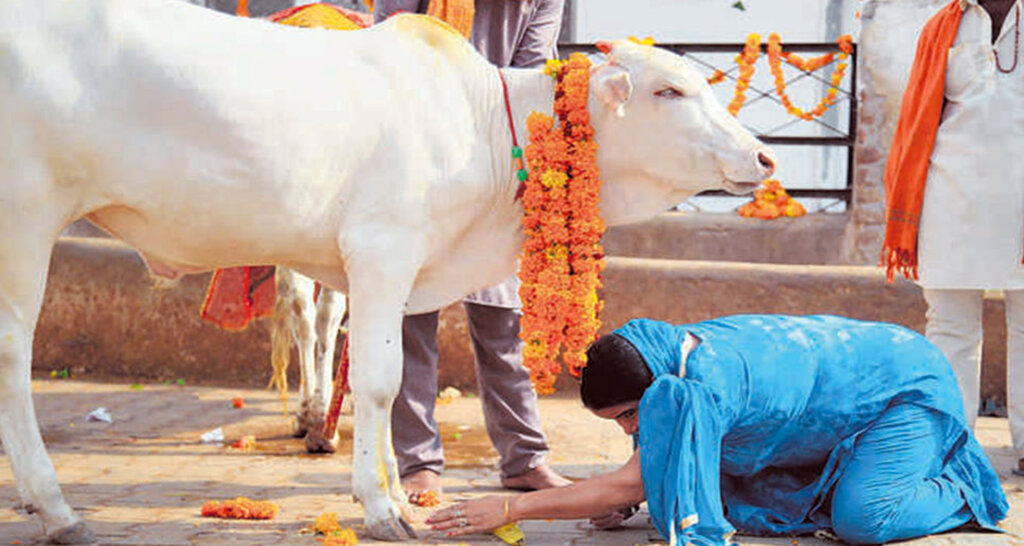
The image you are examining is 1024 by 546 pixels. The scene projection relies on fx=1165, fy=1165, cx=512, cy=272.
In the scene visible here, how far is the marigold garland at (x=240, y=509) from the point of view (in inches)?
139

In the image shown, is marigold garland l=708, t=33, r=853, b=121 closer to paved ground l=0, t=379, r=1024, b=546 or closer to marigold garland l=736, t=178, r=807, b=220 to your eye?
marigold garland l=736, t=178, r=807, b=220

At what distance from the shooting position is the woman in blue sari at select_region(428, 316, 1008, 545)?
3057mm

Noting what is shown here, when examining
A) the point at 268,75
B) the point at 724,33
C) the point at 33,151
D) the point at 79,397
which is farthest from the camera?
the point at 724,33

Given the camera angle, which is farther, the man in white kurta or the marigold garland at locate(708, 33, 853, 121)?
the marigold garland at locate(708, 33, 853, 121)

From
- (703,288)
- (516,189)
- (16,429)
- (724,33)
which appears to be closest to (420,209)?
(516,189)

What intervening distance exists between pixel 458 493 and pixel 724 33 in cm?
632

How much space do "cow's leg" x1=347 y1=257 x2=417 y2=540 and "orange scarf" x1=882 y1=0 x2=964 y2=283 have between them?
2.19 metres

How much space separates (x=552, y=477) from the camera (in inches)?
162

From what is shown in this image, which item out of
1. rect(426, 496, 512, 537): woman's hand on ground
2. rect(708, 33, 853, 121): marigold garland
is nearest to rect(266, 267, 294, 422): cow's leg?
rect(426, 496, 512, 537): woman's hand on ground

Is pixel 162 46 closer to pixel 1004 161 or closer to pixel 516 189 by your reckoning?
pixel 516 189

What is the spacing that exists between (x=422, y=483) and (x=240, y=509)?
2.26ft

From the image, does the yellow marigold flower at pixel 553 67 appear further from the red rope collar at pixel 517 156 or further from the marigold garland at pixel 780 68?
the marigold garland at pixel 780 68

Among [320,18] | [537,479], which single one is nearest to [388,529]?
[537,479]

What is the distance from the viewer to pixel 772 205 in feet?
28.5
